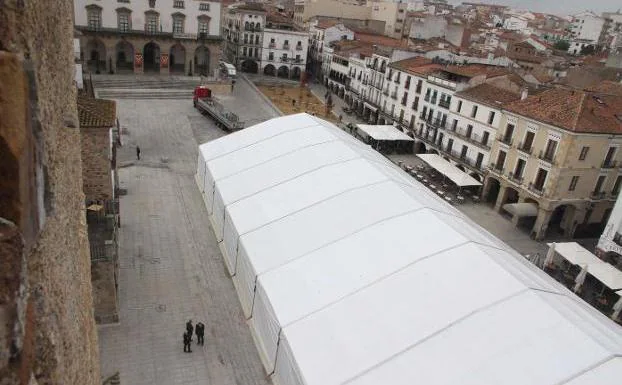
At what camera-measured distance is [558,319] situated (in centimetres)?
1051

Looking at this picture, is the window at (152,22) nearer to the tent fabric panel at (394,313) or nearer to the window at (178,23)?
the window at (178,23)

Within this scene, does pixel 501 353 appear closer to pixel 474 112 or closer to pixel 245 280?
pixel 245 280

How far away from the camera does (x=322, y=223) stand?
1566cm

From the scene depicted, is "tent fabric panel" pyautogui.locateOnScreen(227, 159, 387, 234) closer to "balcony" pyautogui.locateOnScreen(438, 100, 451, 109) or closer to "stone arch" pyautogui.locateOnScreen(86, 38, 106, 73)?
"balcony" pyautogui.locateOnScreen(438, 100, 451, 109)

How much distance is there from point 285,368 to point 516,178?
22515 millimetres

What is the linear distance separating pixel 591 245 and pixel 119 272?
26469mm

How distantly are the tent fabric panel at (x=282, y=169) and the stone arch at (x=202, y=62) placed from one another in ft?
120

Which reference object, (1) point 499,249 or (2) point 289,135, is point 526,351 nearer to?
(1) point 499,249

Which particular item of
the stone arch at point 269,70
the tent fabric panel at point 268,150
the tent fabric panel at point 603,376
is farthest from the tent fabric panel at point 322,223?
the stone arch at point 269,70

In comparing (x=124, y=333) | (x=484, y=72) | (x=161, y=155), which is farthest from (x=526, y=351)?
(x=484, y=72)

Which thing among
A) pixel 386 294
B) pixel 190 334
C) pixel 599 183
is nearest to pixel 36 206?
pixel 386 294

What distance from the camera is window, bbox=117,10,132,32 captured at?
47.7 metres

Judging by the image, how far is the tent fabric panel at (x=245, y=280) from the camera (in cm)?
1520

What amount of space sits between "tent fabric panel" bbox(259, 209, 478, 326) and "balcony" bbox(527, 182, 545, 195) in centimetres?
1582
